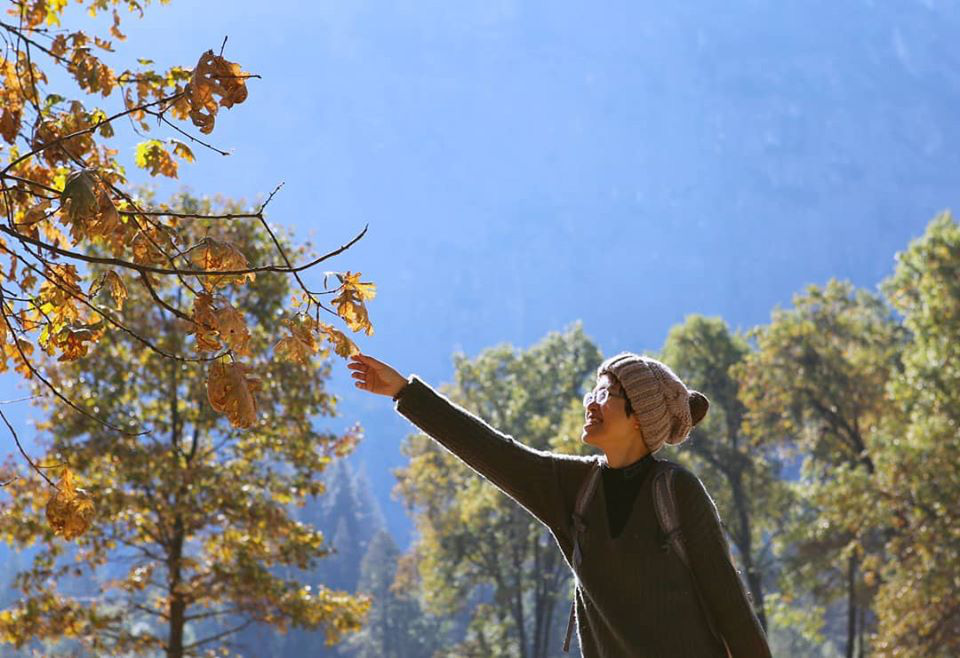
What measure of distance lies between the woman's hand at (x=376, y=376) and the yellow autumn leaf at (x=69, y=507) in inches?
35.8

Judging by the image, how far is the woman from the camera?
2.83 meters

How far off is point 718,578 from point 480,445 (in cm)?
76

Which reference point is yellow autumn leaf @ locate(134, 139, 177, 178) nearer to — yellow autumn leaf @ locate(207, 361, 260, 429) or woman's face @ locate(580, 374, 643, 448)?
yellow autumn leaf @ locate(207, 361, 260, 429)

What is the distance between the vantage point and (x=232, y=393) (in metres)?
2.91

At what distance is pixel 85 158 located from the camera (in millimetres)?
4555

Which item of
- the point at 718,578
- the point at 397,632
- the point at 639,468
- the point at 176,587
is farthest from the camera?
the point at 397,632

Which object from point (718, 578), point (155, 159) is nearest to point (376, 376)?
point (718, 578)

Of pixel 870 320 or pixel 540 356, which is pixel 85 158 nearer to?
pixel 870 320

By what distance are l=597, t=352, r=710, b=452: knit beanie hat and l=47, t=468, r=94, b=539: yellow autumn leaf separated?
1.63m

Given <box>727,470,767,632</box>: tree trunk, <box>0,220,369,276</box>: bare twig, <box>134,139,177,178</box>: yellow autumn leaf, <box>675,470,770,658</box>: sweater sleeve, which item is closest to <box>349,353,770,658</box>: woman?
<box>675,470,770,658</box>: sweater sleeve

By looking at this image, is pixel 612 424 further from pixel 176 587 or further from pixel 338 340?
pixel 176 587

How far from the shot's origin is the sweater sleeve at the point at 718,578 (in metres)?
2.80

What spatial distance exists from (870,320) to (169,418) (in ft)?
72.8

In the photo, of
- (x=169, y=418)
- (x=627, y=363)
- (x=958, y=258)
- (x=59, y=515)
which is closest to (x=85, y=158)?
(x=59, y=515)
